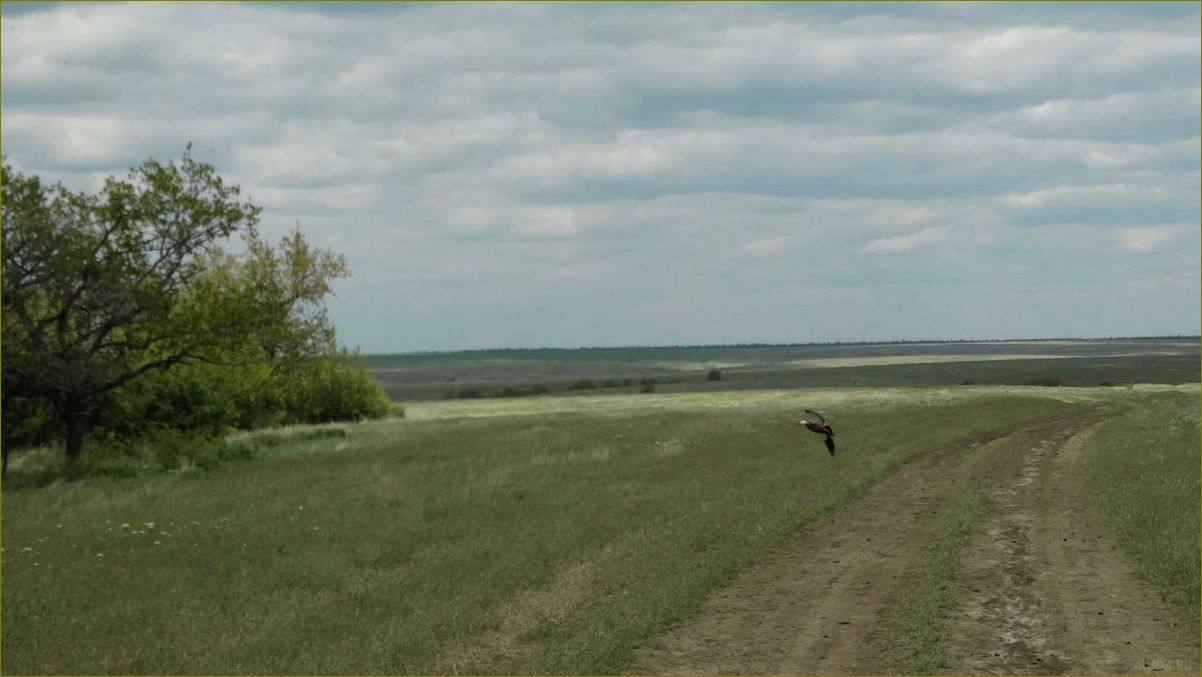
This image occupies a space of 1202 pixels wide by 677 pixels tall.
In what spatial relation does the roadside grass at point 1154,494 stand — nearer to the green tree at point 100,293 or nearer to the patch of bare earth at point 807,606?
the patch of bare earth at point 807,606

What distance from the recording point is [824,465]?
1151 inches

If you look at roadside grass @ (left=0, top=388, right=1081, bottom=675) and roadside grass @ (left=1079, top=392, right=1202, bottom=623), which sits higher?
roadside grass @ (left=1079, top=392, right=1202, bottom=623)

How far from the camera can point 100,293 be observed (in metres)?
38.4

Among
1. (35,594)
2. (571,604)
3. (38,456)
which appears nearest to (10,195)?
(38,456)

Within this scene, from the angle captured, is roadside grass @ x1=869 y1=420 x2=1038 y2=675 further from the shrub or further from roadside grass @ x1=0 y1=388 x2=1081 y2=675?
the shrub

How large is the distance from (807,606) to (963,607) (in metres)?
1.89

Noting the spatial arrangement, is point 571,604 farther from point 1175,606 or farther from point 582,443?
point 582,443

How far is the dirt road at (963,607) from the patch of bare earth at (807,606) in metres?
0.02

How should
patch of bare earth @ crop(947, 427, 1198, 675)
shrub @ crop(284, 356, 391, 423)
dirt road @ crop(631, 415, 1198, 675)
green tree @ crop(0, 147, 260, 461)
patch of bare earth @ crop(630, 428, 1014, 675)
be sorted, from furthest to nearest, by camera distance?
shrub @ crop(284, 356, 391, 423) < green tree @ crop(0, 147, 260, 461) < patch of bare earth @ crop(630, 428, 1014, 675) < dirt road @ crop(631, 415, 1198, 675) < patch of bare earth @ crop(947, 427, 1198, 675)

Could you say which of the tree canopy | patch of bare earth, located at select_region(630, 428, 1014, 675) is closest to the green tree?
the tree canopy

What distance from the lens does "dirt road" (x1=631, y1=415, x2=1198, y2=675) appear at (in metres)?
11.4

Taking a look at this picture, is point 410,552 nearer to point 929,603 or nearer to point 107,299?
point 929,603

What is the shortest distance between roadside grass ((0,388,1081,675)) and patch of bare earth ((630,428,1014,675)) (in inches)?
16.6

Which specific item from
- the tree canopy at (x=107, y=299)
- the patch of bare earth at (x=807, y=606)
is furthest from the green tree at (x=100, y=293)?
the patch of bare earth at (x=807, y=606)
